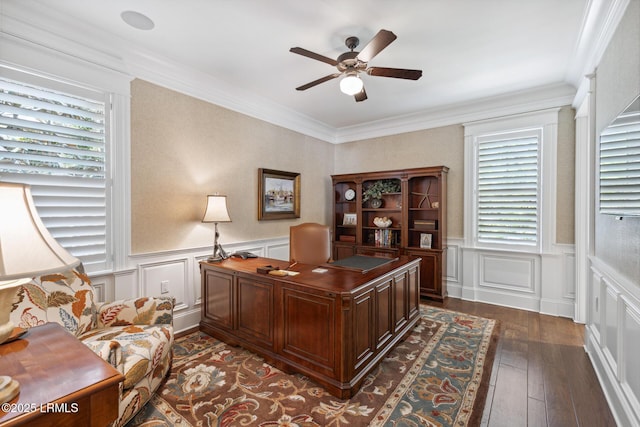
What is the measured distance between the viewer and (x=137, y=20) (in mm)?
2314

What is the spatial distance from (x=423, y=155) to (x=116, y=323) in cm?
429

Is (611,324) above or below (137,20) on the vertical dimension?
below

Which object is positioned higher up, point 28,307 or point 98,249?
point 98,249

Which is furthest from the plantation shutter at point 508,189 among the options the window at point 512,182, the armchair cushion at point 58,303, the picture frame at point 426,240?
the armchair cushion at point 58,303

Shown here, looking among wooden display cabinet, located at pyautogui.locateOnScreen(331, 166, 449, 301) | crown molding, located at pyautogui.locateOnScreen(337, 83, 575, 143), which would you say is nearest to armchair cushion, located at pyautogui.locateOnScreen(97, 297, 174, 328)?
wooden display cabinet, located at pyautogui.locateOnScreen(331, 166, 449, 301)

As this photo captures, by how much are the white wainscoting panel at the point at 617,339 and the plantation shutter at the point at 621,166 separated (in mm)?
458

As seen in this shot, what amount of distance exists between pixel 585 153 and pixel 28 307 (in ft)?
17.0

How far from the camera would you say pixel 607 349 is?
2137mm

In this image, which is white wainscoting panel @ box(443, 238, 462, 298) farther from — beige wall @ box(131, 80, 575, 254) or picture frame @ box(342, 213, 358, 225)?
picture frame @ box(342, 213, 358, 225)

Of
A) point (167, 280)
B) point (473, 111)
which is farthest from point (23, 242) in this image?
point (473, 111)

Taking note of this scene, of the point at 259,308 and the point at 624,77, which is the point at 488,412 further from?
the point at 624,77

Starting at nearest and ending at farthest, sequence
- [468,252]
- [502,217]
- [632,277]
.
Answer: [632,277] < [502,217] < [468,252]

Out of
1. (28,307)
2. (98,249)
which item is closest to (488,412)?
(28,307)

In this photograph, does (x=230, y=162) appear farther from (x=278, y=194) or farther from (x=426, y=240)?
(x=426, y=240)
